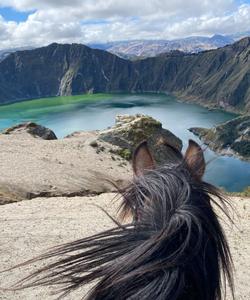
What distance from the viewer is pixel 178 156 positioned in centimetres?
239

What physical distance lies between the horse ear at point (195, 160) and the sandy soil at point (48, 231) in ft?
17.9

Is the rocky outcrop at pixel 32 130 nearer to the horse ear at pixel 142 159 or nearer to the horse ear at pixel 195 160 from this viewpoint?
the horse ear at pixel 142 159

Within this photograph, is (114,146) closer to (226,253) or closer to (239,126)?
(226,253)

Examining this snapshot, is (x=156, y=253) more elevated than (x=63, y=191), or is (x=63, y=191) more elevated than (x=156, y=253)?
(x=156, y=253)

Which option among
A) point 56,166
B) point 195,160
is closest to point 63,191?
point 56,166

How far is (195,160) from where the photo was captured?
2.29 metres

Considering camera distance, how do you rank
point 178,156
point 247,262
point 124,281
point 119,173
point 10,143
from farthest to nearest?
1. point 10,143
2. point 119,173
3. point 247,262
4. point 178,156
5. point 124,281

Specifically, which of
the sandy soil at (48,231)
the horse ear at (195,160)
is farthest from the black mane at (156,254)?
the sandy soil at (48,231)

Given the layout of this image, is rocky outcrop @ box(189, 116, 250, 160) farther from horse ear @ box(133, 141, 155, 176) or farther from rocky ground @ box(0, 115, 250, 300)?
horse ear @ box(133, 141, 155, 176)

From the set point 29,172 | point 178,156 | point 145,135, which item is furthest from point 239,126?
point 178,156

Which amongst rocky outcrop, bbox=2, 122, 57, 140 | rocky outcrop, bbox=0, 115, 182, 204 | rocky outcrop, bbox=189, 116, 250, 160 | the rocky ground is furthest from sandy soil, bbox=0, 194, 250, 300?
rocky outcrop, bbox=189, 116, 250, 160

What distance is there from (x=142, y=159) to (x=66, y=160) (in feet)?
69.6

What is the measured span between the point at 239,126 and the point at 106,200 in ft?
376

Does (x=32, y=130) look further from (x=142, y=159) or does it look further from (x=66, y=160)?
(x=142, y=159)
